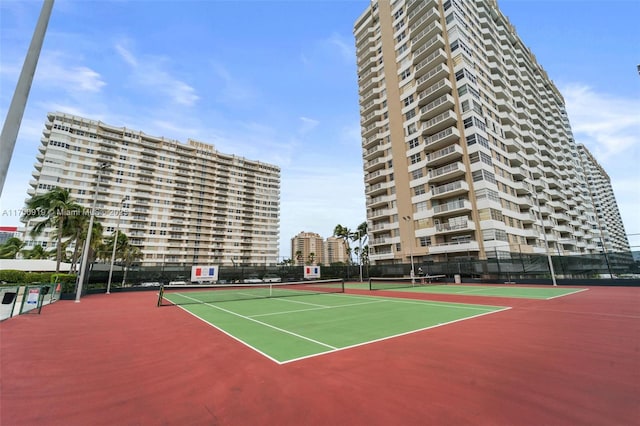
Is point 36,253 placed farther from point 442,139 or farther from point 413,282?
point 442,139

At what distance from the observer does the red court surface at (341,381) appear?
3.58 m

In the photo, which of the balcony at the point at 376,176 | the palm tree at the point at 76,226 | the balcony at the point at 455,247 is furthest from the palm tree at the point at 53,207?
the balcony at the point at 376,176

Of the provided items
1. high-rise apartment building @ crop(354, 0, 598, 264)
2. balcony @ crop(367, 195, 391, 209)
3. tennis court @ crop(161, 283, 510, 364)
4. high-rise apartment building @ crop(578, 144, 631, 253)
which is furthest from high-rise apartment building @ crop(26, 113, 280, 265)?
high-rise apartment building @ crop(578, 144, 631, 253)

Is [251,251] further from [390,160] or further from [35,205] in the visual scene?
[35,205]

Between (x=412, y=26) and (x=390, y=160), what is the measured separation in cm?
2492

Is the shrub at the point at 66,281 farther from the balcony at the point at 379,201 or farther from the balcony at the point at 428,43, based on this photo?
the balcony at the point at 428,43

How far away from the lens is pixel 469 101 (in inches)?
1617

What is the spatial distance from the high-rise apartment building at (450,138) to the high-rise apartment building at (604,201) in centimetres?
6215

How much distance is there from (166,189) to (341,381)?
96986 mm

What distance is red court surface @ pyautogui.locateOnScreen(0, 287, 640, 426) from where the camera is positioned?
3.58m

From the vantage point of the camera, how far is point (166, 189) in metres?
86.4

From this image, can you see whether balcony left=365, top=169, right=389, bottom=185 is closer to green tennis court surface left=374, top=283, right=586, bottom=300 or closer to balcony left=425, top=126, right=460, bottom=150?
balcony left=425, top=126, right=460, bottom=150

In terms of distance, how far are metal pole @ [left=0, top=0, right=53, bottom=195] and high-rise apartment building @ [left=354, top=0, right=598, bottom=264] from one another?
3628 centimetres

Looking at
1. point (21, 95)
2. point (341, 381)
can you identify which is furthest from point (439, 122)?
point (21, 95)
